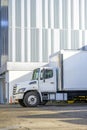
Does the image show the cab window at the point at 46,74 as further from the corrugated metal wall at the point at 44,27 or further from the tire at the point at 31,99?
the corrugated metal wall at the point at 44,27

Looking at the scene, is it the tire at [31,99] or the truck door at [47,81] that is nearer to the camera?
the tire at [31,99]

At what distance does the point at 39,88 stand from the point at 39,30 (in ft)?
60.9

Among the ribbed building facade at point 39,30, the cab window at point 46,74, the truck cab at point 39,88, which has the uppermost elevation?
the ribbed building facade at point 39,30

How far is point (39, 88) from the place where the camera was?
36656mm

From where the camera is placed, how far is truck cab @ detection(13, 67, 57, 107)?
36.5 metres

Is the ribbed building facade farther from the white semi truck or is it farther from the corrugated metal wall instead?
the white semi truck

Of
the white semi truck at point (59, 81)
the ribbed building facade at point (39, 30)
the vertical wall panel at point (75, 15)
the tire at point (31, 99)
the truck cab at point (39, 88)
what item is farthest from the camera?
the vertical wall panel at point (75, 15)

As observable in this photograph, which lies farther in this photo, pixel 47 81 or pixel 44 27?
pixel 44 27

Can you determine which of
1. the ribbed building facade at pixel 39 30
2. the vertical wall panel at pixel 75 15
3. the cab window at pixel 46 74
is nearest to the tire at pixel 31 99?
the cab window at pixel 46 74

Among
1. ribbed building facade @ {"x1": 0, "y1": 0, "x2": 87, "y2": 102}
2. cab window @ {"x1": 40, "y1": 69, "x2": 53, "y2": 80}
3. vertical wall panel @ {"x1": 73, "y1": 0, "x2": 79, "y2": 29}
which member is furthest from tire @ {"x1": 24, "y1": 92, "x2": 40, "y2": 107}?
vertical wall panel @ {"x1": 73, "y1": 0, "x2": 79, "y2": 29}

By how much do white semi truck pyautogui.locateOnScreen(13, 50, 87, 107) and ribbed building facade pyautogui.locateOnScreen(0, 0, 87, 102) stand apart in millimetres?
16028

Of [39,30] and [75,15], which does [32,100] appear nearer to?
[39,30]

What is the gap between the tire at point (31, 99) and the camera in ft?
119

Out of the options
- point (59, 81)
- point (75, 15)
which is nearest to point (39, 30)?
point (75, 15)
